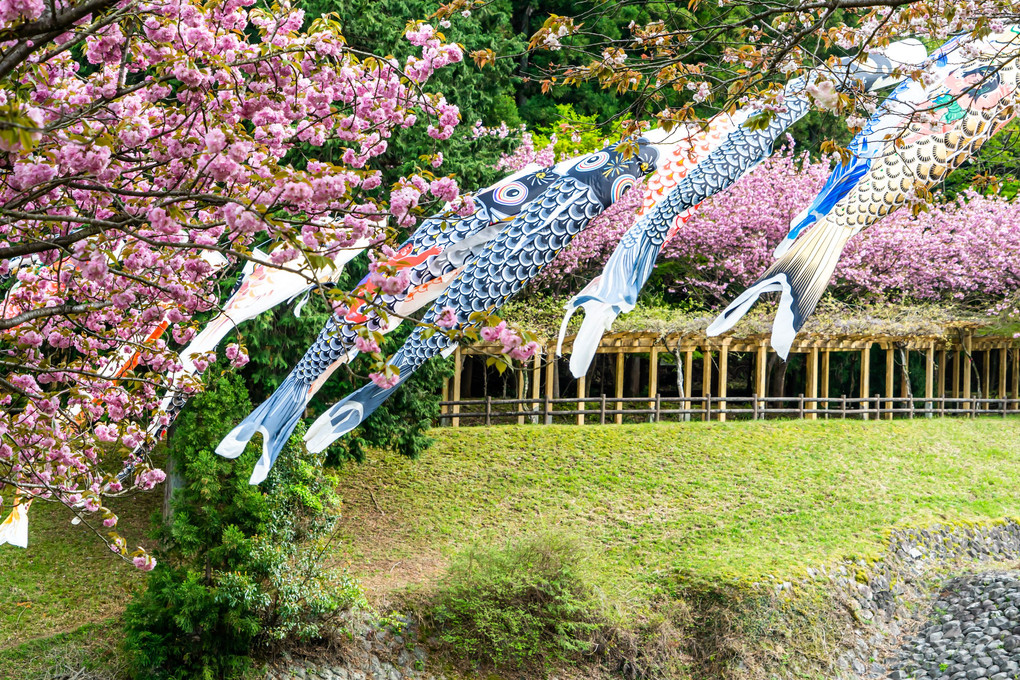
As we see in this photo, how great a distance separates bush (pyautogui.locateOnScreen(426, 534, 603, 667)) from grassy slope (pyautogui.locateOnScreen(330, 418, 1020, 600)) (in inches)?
36.2

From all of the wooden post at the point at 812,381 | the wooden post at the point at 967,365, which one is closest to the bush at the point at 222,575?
the wooden post at the point at 812,381

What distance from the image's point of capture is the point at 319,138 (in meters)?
5.00

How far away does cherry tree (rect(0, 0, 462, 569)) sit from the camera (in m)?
3.61

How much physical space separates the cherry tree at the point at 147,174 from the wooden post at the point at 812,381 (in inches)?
628

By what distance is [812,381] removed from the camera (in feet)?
68.1

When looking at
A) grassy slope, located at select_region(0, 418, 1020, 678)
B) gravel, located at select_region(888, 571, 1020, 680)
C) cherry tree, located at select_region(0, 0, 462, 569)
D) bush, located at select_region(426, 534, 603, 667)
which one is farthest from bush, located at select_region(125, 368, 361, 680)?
gravel, located at select_region(888, 571, 1020, 680)

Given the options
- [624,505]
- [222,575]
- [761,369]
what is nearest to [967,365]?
[761,369]

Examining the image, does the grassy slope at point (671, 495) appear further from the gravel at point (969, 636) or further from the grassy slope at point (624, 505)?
the gravel at point (969, 636)

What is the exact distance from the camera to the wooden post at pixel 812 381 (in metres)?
20.2

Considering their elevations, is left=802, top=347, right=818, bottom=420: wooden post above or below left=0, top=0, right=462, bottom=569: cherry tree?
below

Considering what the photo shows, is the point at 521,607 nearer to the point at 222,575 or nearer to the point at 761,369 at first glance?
the point at 222,575

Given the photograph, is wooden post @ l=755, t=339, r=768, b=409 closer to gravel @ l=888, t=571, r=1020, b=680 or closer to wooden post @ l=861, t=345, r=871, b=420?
wooden post @ l=861, t=345, r=871, b=420

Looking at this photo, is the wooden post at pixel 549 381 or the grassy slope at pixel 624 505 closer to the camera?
the grassy slope at pixel 624 505

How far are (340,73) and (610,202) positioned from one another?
580 cm
